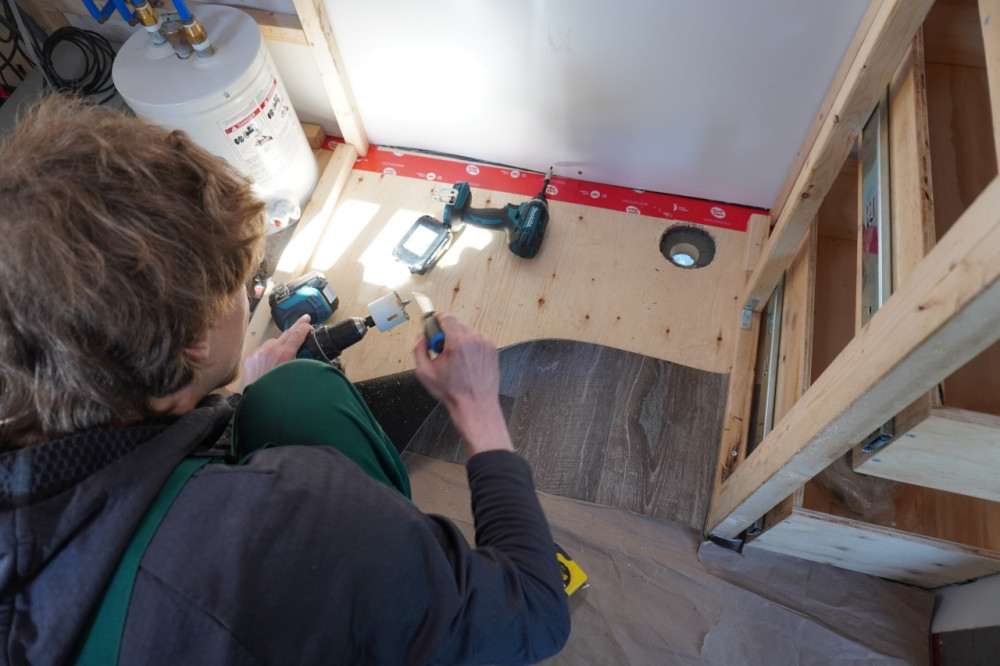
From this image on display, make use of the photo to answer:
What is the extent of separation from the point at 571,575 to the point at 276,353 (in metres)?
0.67

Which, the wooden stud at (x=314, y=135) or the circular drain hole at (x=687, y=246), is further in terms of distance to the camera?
the wooden stud at (x=314, y=135)

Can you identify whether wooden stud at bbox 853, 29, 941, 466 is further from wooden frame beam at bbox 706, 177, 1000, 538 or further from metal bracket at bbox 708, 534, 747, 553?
metal bracket at bbox 708, 534, 747, 553

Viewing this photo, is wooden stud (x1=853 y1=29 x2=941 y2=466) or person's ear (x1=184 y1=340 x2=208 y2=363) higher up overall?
person's ear (x1=184 y1=340 x2=208 y2=363)

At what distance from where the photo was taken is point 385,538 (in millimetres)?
553

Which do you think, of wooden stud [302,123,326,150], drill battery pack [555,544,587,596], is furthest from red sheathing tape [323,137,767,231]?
drill battery pack [555,544,587,596]

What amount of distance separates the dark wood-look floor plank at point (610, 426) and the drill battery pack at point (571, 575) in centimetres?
13

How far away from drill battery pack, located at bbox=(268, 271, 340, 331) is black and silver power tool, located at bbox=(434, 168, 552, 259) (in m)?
0.34

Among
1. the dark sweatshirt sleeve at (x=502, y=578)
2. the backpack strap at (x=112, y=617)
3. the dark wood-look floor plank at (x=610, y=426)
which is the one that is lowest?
the dark wood-look floor plank at (x=610, y=426)

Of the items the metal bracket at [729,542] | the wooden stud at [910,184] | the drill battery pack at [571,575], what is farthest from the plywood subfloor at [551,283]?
the wooden stud at [910,184]

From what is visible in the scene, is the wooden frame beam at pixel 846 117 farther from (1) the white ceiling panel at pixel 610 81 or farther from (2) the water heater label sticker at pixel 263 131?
A: (2) the water heater label sticker at pixel 263 131

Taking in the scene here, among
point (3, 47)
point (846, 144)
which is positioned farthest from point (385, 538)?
point (3, 47)

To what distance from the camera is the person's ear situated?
0.61 m

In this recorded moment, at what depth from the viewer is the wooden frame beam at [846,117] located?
885 mm

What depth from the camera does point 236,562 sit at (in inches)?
20.2
